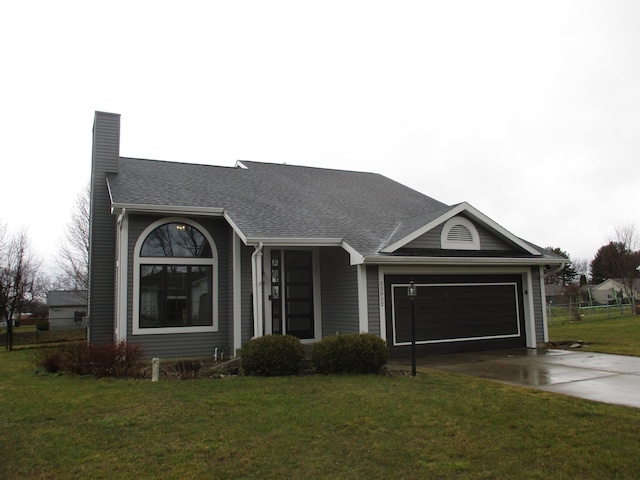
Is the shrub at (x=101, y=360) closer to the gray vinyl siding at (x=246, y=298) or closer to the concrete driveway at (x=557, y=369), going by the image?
the gray vinyl siding at (x=246, y=298)

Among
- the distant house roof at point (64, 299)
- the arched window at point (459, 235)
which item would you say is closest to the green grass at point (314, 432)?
the arched window at point (459, 235)

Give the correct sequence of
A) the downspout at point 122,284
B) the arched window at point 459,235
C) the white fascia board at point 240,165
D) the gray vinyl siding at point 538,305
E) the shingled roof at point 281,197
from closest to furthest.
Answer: the downspout at point 122,284
the shingled roof at point 281,197
the arched window at point 459,235
the gray vinyl siding at point 538,305
the white fascia board at point 240,165

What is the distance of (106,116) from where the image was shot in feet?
45.1

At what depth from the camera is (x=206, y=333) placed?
37.3 ft

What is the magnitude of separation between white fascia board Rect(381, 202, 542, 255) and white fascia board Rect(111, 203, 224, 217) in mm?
4050

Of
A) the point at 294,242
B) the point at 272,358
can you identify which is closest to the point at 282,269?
the point at 294,242

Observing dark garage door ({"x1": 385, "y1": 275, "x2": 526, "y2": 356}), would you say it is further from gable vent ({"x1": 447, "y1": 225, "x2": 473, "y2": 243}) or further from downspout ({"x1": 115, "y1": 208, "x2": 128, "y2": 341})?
downspout ({"x1": 115, "y1": 208, "x2": 128, "y2": 341})

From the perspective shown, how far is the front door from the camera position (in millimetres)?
11734

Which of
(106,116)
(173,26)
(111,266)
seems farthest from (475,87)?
(111,266)

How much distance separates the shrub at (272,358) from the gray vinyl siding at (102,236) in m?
5.65

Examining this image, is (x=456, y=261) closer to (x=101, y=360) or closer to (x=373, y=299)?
(x=373, y=299)

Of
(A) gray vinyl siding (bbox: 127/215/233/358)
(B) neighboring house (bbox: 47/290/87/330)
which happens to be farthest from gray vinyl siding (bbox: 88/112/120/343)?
(B) neighboring house (bbox: 47/290/87/330)

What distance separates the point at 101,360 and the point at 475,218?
29.6 feet

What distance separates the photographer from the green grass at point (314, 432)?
4250 millimetres
